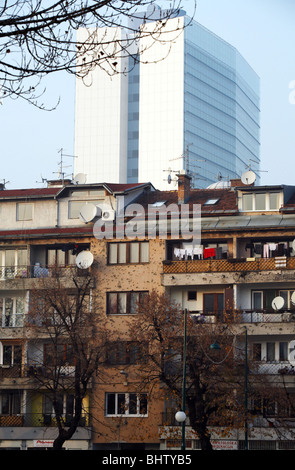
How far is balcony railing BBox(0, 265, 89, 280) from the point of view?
62281mm

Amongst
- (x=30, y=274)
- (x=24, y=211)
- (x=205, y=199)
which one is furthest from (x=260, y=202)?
(x=24, y=211)

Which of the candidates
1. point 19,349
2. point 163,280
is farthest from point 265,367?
point 19,349

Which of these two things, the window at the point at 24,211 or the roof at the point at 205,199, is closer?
the roof at the point at 205,199

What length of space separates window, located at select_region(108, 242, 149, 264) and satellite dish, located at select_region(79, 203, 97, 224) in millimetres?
2868

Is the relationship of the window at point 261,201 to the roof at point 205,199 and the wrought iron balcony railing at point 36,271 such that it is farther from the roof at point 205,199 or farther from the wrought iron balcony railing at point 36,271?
the wrought iron balcony railing at point 36,271

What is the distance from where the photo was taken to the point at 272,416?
5753 cm

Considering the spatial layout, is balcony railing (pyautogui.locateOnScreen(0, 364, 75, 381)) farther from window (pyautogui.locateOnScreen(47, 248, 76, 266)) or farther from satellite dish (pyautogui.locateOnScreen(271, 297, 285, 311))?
satellite dish (pyautogui.locateOnScreen(271, 297, 285, 311))

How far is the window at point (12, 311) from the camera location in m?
63.8

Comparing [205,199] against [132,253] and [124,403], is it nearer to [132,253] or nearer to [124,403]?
[132,253]

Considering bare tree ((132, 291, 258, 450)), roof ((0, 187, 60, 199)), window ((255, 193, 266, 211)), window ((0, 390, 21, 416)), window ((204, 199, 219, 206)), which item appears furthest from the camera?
roof ((0, 187, 60, 199))

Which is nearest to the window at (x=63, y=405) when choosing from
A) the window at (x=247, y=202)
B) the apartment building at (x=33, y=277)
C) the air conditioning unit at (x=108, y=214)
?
the apartment building at (x=33, y=277)

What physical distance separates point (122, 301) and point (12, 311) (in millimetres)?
7437

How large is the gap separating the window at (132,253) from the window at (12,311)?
6.77 metres

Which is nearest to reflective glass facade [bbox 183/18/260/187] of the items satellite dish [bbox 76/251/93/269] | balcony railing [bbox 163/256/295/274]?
satellite dish [bbox 76/251/93/269]
